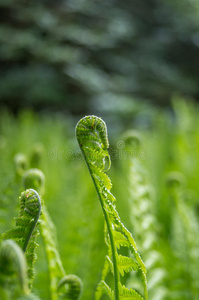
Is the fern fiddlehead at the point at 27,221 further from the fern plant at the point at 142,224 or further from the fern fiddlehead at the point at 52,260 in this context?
the fern plant at the point at 142,224

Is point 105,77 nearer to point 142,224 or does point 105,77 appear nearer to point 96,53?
point 96,53

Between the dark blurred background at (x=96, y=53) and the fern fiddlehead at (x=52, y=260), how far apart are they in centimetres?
353

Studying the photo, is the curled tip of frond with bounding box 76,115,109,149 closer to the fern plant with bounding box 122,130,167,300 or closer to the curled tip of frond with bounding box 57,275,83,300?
the curled tip of frond with bounding box 57,275,83,300

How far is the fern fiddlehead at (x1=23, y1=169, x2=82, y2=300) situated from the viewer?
44cm

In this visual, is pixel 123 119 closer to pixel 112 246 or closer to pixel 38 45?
pixel 38 45

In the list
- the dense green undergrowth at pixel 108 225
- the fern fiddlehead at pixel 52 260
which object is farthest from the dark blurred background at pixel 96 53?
the fern fiddlehead at pixel 52 260

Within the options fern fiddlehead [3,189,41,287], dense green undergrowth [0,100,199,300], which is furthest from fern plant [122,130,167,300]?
fern fiddlehead [3,189,41,287]

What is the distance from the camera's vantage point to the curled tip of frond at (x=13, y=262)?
24cm

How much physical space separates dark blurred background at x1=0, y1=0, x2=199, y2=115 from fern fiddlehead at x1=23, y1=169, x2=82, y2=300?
353 cm

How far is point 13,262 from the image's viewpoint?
0.82 ft

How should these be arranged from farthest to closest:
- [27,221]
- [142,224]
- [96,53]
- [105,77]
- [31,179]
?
[96,53]
[105,77]
[142,224]
[31,179]
[27,221]

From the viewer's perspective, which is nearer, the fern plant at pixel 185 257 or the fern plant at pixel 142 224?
the fern plant at pixel 142 224

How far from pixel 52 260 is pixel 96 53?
178 inches

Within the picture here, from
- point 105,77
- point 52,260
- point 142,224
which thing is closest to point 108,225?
point 52,260
